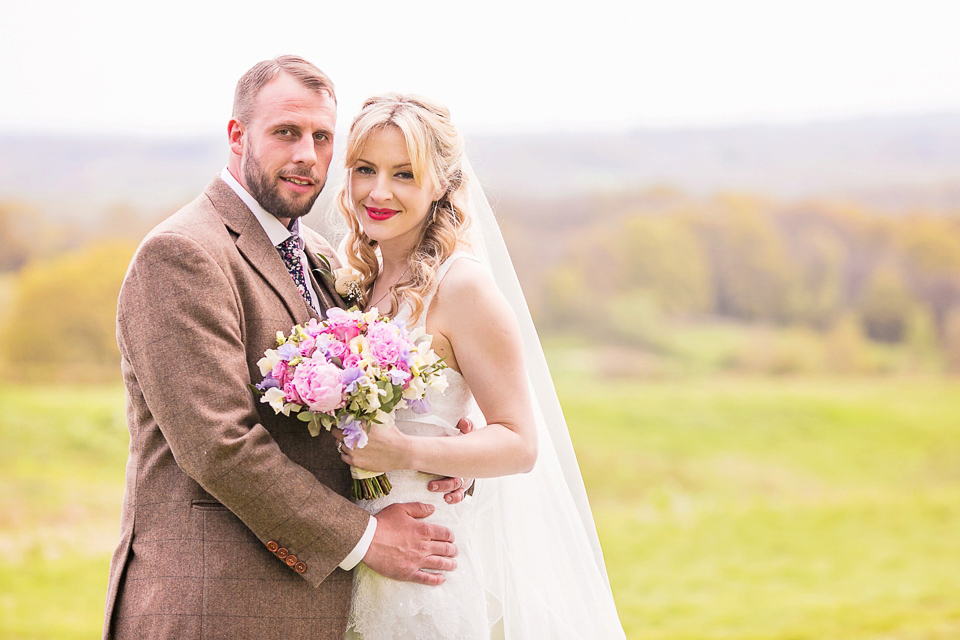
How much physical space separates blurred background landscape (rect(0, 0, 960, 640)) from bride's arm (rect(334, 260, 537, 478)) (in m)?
8.36

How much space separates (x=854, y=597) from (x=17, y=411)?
1052 centimetres

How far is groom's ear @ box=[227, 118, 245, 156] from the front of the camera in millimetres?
2700

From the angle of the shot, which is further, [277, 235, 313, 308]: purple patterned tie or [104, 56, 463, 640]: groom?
[277, 235, 313, 308]: purple patterned tie

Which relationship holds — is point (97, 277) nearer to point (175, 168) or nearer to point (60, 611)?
point (175, 168)

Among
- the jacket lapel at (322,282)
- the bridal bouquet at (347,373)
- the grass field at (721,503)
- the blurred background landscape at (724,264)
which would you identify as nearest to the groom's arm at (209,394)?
the bridal bouquet at (347,373)

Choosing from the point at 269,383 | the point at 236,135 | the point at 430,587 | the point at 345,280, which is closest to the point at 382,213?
the point at 345,280

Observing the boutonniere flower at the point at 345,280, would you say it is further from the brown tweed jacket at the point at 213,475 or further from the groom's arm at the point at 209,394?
the groom's arm at the point at 209,394

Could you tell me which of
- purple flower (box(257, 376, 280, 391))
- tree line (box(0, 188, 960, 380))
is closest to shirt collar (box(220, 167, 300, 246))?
purple flower (box(257, 376, 280, 391))

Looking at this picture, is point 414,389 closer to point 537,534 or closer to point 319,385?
point 319,385

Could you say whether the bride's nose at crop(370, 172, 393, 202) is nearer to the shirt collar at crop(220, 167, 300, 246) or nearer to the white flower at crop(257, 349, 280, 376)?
the shirt collar at crop(220, 167, 300, 246)

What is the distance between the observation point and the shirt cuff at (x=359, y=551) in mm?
2375

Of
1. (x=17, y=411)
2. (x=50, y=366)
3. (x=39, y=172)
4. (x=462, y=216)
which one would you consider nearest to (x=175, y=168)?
(x=39, y=172)

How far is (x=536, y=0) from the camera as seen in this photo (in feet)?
37.4

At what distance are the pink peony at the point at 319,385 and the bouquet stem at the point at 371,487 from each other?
416 millimetres
